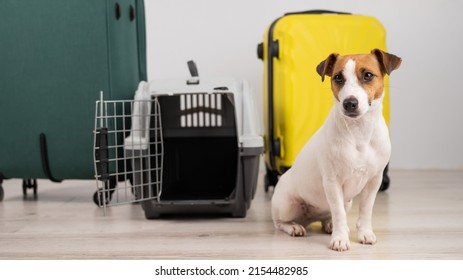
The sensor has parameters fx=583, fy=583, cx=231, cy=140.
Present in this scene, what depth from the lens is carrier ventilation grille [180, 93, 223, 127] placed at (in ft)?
7.93

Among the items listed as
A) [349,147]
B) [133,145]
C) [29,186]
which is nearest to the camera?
[349,147]

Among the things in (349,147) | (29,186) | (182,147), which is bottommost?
(29,186)

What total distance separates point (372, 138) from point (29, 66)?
4.91 ft

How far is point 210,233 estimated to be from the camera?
6.20 ft

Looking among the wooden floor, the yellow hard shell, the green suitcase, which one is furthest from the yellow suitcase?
the green suitcase

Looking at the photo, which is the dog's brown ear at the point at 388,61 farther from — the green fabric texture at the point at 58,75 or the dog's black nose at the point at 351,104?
the green fabric texture at the point at 58,75

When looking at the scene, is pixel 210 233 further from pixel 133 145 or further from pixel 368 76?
pixel 368 76

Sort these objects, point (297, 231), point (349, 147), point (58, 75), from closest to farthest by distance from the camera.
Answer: point (349, 147) → point (297, 231) → point (58, 75)

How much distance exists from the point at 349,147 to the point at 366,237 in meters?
0.29

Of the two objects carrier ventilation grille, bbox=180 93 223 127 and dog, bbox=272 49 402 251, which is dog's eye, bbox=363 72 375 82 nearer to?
dog, bbox=272 49 402 251

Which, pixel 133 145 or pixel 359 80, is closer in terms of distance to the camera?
pixel 359 80

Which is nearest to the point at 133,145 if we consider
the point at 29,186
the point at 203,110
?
the point at 203,110

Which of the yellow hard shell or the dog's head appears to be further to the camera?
the yellow hard shell

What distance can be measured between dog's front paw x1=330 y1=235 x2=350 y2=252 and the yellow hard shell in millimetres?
811
